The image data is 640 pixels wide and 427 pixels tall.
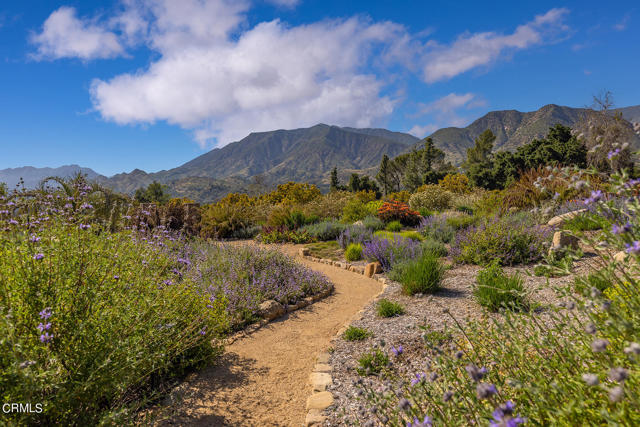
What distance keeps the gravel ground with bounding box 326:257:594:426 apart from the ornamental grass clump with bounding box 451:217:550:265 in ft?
1.47

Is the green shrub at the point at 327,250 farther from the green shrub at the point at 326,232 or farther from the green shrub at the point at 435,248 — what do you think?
the green shrub at the point at 435,248

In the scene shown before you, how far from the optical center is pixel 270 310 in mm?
4805

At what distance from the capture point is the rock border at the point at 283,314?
4116 millimetres

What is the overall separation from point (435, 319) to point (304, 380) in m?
1.84

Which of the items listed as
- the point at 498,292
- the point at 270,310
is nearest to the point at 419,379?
the point at 498,292

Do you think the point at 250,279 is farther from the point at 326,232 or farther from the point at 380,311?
the point at 326,232

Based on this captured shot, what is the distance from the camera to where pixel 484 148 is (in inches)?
1668

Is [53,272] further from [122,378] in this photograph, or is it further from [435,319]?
[435,319]

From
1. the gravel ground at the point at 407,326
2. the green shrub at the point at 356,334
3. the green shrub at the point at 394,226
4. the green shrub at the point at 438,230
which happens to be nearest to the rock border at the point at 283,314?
the gravel ground at the point at 407,326

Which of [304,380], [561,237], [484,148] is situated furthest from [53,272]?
[484,148]

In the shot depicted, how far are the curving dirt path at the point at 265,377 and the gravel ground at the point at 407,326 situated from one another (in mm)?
300

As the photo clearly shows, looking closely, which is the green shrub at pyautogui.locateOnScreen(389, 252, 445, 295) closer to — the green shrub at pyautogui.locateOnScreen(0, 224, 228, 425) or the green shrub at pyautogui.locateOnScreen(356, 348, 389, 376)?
the green shrub at pyautogui.locateOnScreen(356, 348, 389, 376)

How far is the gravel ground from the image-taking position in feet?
8.90

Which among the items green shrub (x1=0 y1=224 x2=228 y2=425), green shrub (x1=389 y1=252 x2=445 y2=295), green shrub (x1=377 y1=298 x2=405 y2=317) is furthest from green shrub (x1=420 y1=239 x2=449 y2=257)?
green shrub (x1=0 y1=224 x2=228 y2=425)
